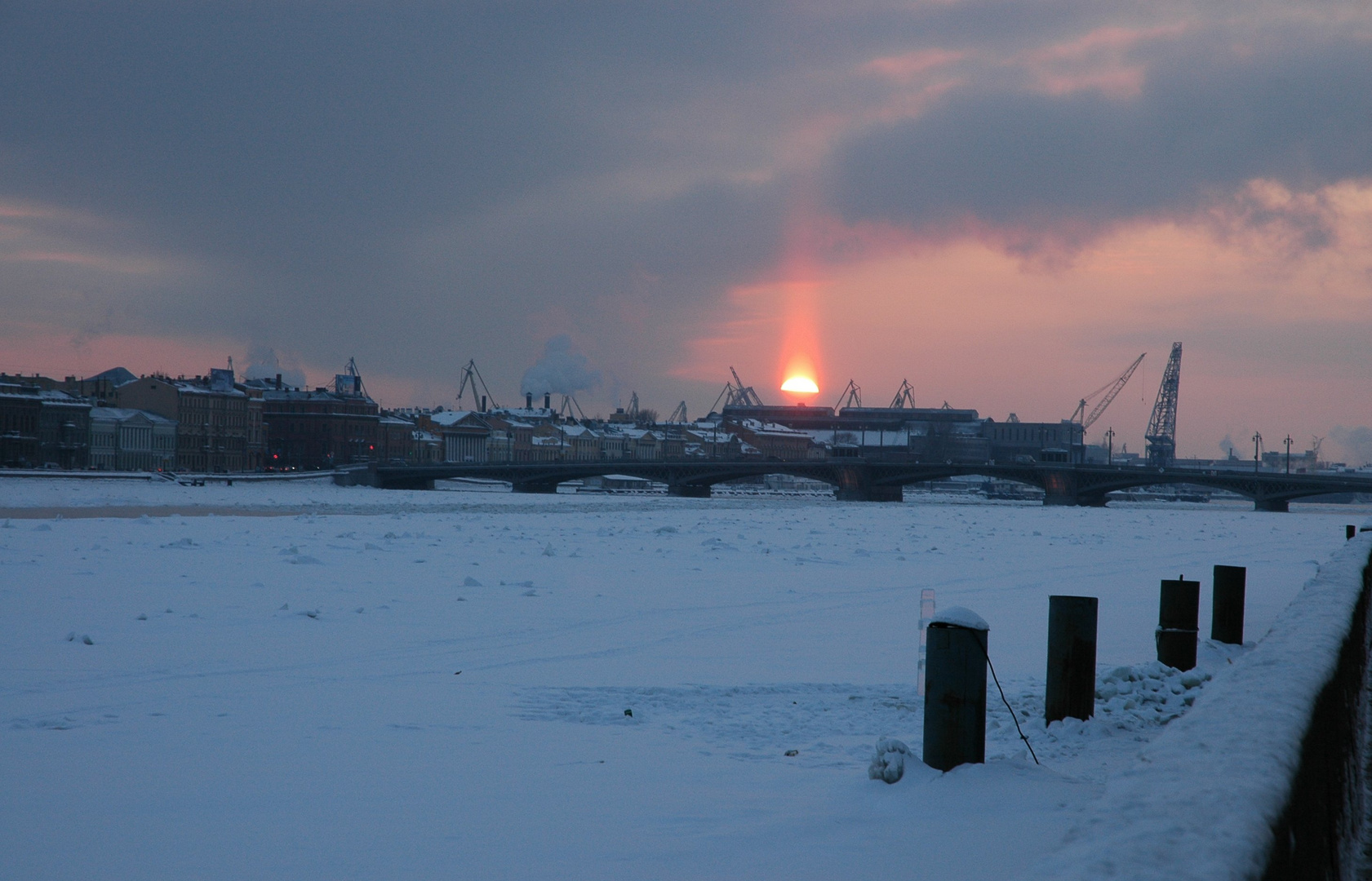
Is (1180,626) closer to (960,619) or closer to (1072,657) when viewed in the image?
(1072,657)

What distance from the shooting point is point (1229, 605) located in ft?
35.5

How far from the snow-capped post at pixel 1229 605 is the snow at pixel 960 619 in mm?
6316

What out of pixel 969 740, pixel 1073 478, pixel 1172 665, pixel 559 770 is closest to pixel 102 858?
pixel 559 770

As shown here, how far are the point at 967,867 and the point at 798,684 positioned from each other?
4545 millimetres

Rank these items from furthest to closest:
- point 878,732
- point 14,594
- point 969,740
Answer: point 14,594 → point 878,732 → point 969,740

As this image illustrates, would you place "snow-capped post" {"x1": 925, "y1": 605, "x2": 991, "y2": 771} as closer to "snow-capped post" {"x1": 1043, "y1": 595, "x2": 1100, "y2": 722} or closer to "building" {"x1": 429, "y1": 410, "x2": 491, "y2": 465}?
"snow-capped post" {"x1": 1043, "y1": 595, "x2": 1100, "y2": 722}

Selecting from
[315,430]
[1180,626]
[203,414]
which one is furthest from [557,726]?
[315,430]

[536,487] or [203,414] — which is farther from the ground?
[203,414]

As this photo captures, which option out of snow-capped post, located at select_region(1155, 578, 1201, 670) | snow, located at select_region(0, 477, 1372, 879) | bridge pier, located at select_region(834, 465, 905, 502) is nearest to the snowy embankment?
snow, located at select_region(0, 477, 1372, 879)

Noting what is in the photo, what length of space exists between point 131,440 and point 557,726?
425 feet

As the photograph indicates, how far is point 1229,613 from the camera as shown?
10852mm

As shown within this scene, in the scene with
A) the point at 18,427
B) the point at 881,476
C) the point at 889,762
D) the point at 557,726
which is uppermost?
the point at 18,427

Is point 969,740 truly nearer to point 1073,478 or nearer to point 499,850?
point 499,850

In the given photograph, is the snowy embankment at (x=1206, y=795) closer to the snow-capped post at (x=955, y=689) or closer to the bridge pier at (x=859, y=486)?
the snow-capped post at (x=955, y=689)
